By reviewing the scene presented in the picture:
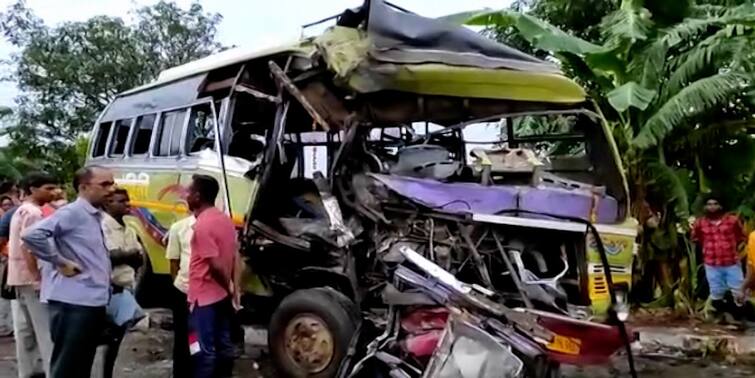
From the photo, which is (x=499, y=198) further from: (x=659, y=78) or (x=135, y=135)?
(x=135, y=135)

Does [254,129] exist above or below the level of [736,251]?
above

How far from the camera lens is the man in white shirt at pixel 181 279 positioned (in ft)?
23.0

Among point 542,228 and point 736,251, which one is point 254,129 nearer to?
point 542,228

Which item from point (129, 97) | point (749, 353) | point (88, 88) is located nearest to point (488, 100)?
point (749, 353)

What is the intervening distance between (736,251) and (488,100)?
443 cm

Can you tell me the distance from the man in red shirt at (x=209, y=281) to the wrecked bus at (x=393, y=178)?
1.08 m

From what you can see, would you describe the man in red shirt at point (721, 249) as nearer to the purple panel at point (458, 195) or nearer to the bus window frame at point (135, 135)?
the purple panel at point (458, 195)

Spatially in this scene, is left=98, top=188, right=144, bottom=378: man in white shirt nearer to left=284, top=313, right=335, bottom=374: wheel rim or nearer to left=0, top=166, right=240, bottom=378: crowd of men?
left=0, top=166, right=240, bottom=378: crowd of men

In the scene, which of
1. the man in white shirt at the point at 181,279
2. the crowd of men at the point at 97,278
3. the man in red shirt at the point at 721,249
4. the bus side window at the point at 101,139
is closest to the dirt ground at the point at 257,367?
the man in white shirt at the point at 181,279

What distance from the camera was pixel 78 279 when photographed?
5.60m

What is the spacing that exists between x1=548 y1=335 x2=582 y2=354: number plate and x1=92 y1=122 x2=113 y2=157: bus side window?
677 centimetres

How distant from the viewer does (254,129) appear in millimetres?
8586

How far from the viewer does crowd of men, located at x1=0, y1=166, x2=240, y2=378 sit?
18.4 ft

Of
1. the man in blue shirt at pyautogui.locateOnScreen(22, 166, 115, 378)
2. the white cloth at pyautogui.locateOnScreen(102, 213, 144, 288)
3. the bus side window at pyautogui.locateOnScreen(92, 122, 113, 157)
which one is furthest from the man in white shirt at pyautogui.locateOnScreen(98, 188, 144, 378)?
the bus side window at pyautogui.locateOnScreen(92, 122, 113, 157)
